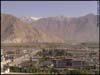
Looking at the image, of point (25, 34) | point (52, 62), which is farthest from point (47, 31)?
point (52, 62)

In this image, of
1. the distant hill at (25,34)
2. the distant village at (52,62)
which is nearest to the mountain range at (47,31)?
the distant hill at (25,34)

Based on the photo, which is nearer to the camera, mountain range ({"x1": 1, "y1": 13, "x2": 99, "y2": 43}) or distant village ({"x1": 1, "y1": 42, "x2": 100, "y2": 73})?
distant village ({"x1": 1, "y1": 42, "x2": 100, "y2": 73})

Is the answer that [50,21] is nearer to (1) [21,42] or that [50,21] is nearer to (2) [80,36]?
(2) [80,36]

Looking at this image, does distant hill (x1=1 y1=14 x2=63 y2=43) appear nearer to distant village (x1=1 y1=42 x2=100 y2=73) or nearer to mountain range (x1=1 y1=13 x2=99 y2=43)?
mountain range (x1=1 y1=13 x2=99 y2=43)

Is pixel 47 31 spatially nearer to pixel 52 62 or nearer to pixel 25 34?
pixel 25 34

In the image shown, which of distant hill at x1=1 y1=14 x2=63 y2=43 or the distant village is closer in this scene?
the distant village

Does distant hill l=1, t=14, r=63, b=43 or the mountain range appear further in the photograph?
distant hill l=1, t=14, r=63, b=43

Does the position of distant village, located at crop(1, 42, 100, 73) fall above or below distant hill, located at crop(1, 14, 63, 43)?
below

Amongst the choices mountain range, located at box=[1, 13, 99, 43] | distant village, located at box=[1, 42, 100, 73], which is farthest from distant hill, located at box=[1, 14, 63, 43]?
distant village, located at box=[1, 42, 100, 73]

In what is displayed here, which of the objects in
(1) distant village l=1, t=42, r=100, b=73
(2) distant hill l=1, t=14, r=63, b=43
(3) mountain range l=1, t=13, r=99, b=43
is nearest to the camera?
(1) distant village l=1, t=42, r=100, b=73

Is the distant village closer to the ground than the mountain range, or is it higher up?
closer to the ground

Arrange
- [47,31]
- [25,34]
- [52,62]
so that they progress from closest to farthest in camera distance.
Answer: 1. [52,62]
2. [25,34]
3. [47,31]

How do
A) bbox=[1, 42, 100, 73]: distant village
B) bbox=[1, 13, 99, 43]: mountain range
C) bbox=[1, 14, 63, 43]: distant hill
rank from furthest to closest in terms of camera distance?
bbox=[1, 14, 63, 43]: distant hill < bbox=[1, 13, 99, 43]: mountain range < bbox=[1, 42, 100, 73]: distant village
